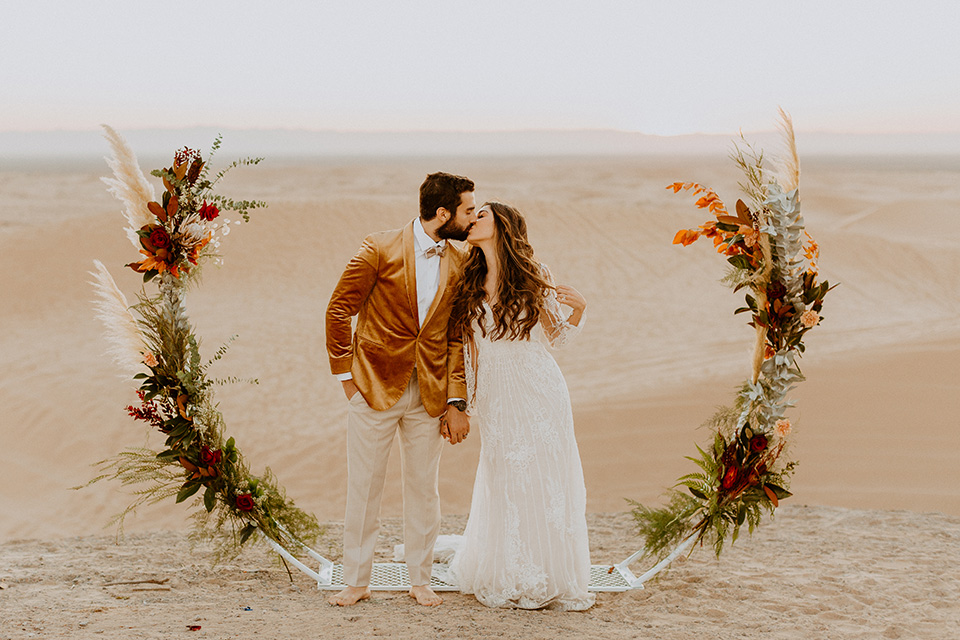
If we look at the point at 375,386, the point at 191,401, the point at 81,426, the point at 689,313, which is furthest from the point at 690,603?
the point at 689,313

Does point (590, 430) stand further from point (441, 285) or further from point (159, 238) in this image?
point (159, 238)

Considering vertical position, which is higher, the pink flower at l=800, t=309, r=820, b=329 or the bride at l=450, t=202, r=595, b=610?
the pink flower at l=800, t=309, r=820, b=329

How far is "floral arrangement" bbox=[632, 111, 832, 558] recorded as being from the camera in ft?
15.4

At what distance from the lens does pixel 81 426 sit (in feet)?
34.4

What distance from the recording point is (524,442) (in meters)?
4.75

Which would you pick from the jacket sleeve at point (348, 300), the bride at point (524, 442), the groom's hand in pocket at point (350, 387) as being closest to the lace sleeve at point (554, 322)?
the bride at point (524, 442)

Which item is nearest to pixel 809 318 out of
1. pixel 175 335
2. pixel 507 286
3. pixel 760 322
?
pixel 760 322

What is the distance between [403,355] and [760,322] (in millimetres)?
1966

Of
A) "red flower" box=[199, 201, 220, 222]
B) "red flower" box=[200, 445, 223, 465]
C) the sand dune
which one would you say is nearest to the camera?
"red flower" box=[199, 201, 220, 222]

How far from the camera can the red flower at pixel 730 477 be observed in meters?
5.04

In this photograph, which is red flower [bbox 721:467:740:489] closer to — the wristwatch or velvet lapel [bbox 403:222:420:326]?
the wristwatch

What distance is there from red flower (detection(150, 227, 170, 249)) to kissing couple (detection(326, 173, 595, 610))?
39.6 inches

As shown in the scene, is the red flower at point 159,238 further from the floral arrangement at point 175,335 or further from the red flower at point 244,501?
the red flower at point 244,501

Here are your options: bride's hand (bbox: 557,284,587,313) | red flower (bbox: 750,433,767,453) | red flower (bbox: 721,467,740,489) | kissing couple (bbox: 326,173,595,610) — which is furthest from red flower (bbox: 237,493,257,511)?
red flower (bbox: 750,433,767,453)
